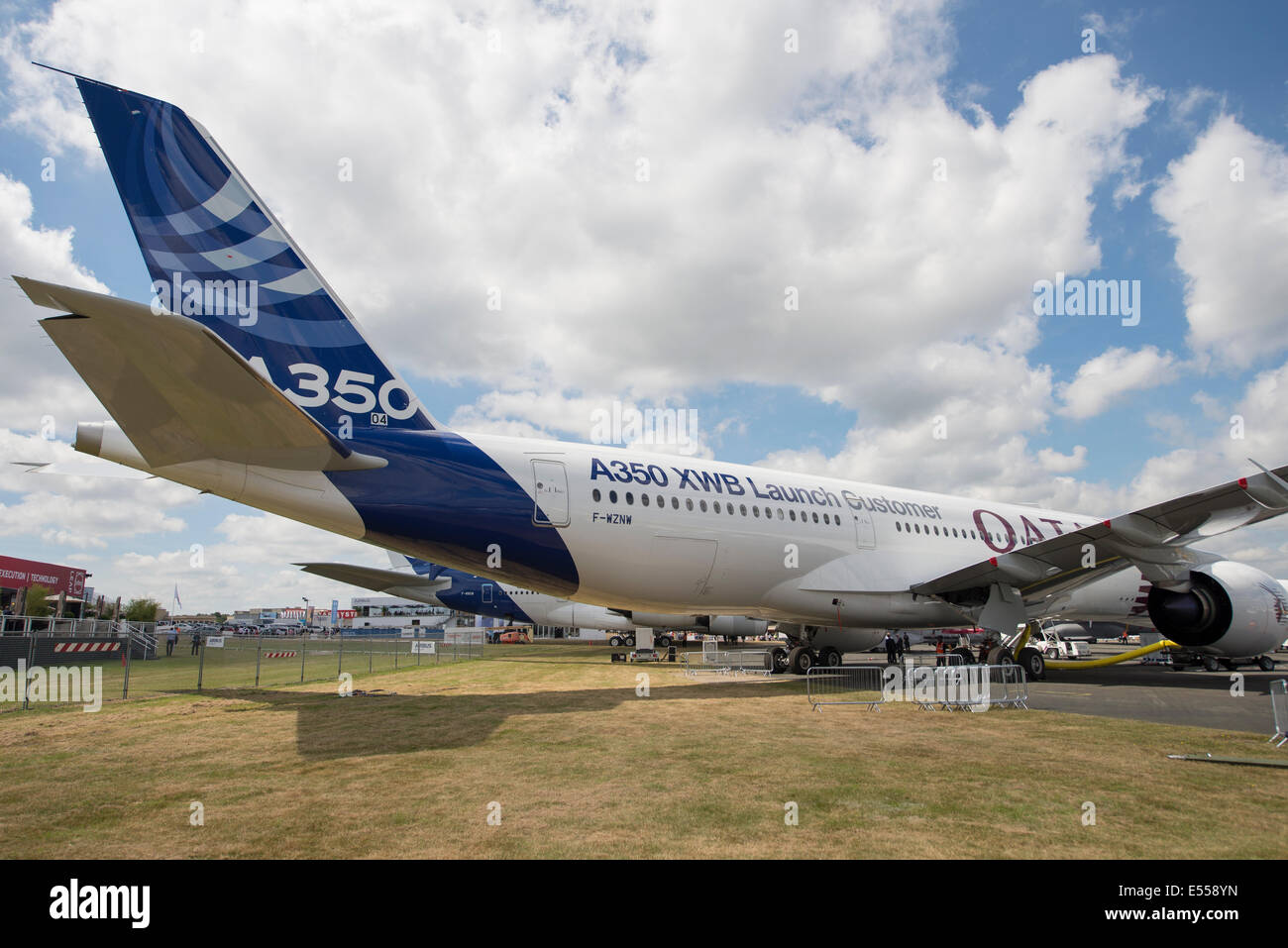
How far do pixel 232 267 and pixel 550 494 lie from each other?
565 centimetres

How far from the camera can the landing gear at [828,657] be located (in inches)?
744

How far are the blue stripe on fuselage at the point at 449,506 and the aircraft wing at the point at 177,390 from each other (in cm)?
36

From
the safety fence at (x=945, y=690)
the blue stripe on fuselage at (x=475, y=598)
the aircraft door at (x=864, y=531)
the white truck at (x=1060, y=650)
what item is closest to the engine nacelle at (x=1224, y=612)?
the safety fence at (x=945, y=690)

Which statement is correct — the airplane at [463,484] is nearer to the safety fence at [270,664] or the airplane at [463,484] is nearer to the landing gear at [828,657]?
the landing gear at [828,657]

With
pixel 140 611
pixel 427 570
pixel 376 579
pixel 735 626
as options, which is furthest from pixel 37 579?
pixel 735 626

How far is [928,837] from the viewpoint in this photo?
435 cm

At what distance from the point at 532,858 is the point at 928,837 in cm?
243

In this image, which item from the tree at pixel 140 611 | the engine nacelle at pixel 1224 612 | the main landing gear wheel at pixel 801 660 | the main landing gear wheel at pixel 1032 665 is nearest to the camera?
the engine nacelle at pixel 1224 612

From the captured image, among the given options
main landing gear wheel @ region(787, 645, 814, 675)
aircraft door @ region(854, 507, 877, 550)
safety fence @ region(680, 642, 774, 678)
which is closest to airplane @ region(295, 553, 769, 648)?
safety fence @ region(680, 642, 774, 678)

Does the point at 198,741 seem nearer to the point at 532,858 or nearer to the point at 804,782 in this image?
the point at 532,858

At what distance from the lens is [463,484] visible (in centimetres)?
1070

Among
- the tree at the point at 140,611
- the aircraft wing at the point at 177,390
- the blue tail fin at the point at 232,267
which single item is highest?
the blue tail fin at the point at 232,267

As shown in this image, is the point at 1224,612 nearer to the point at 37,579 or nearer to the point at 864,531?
the point at 864,531
